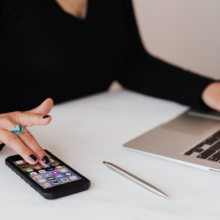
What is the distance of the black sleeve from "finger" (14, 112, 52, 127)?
0.52 metres

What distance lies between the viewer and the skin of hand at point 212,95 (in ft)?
2.75

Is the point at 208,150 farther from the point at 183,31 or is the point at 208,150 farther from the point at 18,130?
the point at 183,31

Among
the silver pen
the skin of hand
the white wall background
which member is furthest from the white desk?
the white wall background

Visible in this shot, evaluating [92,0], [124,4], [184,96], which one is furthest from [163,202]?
[124,4]

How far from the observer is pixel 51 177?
1.49ft

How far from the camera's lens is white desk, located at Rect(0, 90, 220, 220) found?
1.29ft

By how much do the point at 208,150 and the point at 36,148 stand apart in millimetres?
316

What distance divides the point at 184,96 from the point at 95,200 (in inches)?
22.6

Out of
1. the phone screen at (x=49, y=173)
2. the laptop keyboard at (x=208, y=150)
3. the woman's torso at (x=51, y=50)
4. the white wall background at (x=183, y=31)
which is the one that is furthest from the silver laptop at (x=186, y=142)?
the white wall background at (x=183, y=31)

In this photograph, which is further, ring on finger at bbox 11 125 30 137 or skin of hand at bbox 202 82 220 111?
skin of hand at bbox 202 82 220 111

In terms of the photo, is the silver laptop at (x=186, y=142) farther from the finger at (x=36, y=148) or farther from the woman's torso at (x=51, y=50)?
the woman's torso at (x=51, y=50)

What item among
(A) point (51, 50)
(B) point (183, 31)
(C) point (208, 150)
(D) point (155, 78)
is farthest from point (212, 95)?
(B) point (183, 31)

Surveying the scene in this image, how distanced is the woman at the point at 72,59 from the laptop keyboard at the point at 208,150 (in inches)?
10.8

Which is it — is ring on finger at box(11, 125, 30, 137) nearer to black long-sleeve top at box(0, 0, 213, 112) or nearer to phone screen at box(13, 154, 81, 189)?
phone screen at box(13, 154, 81, 189)
